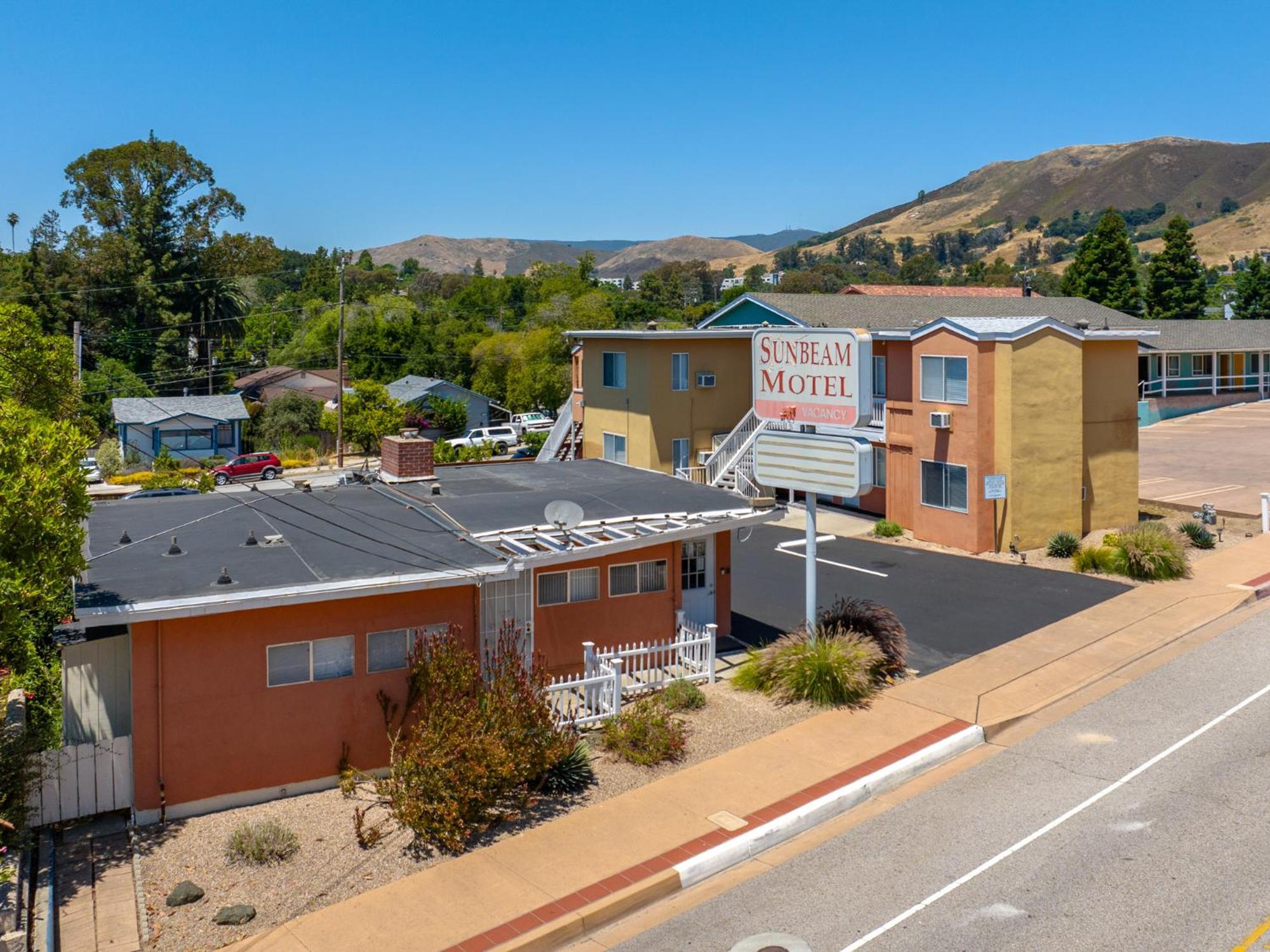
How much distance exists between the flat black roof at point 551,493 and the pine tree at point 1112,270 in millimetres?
55193

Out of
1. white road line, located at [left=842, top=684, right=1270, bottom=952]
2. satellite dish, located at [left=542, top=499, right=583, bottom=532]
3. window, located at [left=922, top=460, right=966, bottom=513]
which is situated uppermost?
satellite dish, located at [left=542, top=499, right=583, bottom=532]

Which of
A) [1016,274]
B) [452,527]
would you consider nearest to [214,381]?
[452,527]

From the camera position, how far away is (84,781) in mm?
12266

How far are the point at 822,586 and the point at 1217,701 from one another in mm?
9562

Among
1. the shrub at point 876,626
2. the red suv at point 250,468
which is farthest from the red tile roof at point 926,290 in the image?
the shrub at point 876,626

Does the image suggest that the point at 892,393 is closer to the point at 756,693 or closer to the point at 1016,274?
the point at 756,693

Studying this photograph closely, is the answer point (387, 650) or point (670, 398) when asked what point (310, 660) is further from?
point (670, 398)

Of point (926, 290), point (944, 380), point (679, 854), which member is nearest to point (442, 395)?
point (926, 290)

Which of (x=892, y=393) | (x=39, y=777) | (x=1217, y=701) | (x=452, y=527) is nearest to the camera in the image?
(x=39, y=777)

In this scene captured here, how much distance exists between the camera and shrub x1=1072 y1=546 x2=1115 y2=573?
2464cm

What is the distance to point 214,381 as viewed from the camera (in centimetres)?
7656

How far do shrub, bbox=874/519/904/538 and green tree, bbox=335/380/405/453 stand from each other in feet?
111

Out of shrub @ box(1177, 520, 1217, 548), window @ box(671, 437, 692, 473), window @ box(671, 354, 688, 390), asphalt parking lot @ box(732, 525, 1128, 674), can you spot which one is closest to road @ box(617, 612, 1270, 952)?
asphalt parking lot @ box(732, 525, 1128, 674)

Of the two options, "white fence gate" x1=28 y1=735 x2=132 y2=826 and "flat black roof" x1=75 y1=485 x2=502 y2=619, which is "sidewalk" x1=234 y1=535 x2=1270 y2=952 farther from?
"flat black roof" x1=75 y1=485 x2=502 y2=619
